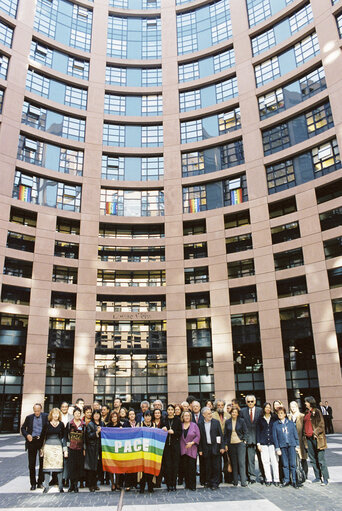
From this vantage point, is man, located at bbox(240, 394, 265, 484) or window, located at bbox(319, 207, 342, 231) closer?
man, located at bbox(240, 394, 265, 484)

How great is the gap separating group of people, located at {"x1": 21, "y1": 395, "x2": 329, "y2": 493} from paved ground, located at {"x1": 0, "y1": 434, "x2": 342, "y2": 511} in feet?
1.17

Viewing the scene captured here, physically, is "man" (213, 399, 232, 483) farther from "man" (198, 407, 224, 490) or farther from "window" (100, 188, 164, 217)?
"window" (100, 188, 164, 217)

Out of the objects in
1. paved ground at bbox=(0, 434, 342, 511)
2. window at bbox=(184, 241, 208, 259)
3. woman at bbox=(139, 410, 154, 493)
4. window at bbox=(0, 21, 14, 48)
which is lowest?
paved ground at bbox=(0, 434, 342, 511)

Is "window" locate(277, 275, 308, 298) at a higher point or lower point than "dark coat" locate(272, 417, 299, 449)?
higher

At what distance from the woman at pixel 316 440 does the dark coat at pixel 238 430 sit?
1.68m

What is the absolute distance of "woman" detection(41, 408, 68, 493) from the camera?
383 inches

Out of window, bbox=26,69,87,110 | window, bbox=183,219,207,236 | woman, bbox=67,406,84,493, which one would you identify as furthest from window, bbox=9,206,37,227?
woman, bbox=67,406,84,493

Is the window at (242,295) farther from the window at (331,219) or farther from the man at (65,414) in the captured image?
the man at (65,414)

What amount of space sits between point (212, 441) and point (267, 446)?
1.50m

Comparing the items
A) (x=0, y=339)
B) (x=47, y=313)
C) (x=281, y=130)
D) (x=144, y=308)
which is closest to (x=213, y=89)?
(x=281, y=130)

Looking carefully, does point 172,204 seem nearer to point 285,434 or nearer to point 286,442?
point 285,434

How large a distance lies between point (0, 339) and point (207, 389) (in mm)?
17524

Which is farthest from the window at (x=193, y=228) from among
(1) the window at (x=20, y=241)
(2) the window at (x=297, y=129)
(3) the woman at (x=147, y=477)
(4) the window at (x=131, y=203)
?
(3) the woman at (x=147, y=477)

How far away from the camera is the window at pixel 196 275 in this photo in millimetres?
36031
